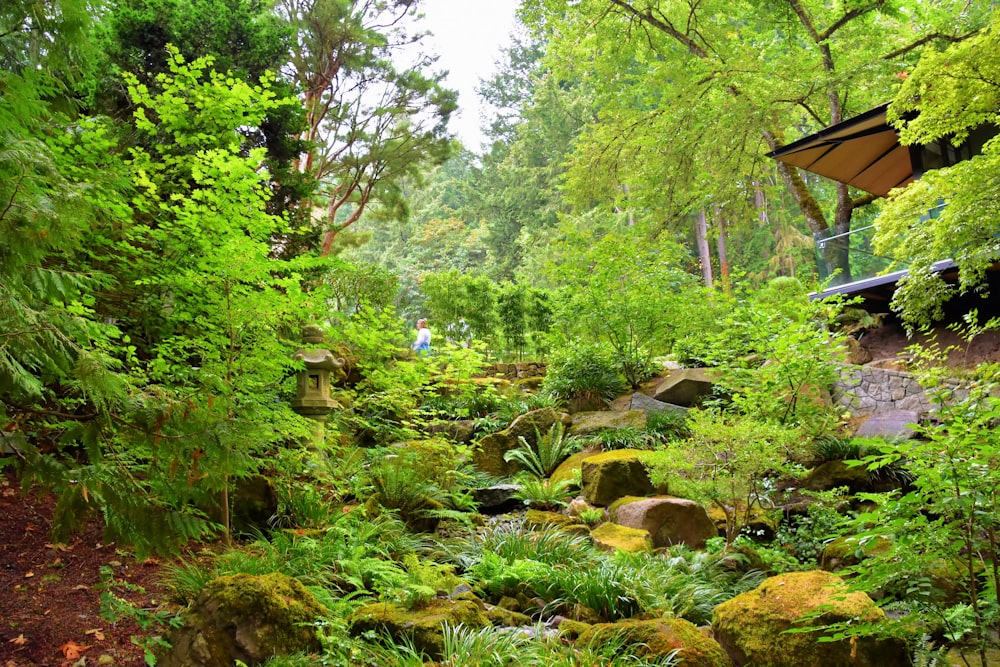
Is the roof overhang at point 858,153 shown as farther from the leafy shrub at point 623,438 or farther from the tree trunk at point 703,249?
the tree trunk at point 703,249

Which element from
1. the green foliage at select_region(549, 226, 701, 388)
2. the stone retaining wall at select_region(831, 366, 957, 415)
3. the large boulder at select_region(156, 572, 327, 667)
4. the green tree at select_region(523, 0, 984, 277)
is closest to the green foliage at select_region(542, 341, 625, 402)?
the green foliage at select_region(549, 226, 701, 388)

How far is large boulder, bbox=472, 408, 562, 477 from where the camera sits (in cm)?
820

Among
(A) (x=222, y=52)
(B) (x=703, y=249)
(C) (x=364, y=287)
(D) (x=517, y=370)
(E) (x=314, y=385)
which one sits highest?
(A) (x=222, y=52)

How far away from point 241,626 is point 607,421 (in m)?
5.96

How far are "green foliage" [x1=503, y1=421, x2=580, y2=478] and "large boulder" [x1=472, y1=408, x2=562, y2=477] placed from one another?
0.34 feet

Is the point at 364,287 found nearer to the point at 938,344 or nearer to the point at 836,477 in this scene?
the point at 836,477

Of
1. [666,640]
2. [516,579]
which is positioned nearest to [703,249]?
[516,579]

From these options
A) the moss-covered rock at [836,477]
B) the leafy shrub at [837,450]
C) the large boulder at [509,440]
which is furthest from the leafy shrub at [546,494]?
the leafy shrub at [837,450]

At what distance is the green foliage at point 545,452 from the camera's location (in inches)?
311

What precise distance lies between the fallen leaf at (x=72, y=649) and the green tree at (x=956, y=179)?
24.8 feet

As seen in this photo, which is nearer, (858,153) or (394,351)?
(394,351)

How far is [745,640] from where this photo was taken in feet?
11.5

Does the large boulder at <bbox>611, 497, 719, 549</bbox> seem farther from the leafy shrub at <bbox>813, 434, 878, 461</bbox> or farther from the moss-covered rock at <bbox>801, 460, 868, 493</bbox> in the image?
the leafy shrub at <bbox>813, 434, 878, 461</bbox>

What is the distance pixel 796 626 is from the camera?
3.35 meters
